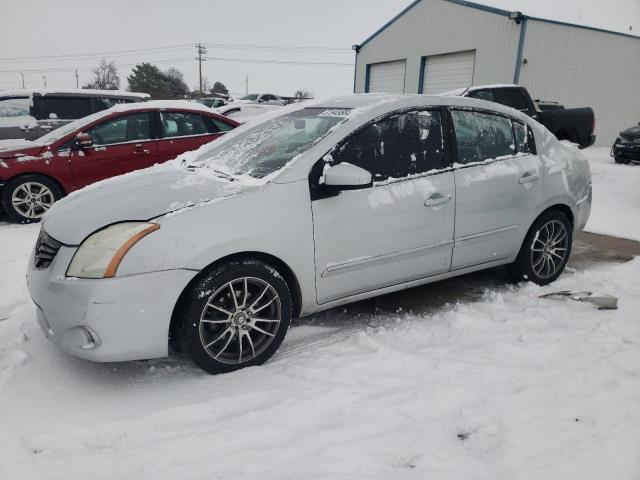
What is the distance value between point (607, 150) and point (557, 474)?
1945 cm

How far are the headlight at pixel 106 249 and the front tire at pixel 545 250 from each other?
3.00 m

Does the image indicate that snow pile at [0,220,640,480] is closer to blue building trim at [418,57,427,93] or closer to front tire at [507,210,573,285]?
front tire at [507,210,573,285]

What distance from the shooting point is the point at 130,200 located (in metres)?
2.72

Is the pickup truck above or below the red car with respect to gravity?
above

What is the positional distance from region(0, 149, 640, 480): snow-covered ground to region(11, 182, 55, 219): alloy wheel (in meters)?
3.34

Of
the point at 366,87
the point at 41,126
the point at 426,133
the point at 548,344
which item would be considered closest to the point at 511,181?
the point at 426,133

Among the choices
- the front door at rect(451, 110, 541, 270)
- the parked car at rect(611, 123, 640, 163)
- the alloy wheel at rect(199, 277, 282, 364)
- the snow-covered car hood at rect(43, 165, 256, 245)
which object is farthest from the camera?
the parked car at rect(611, 123, 640, 163)

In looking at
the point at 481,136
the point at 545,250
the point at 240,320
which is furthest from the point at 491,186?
the point at 240,320

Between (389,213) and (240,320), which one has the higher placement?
(389,213)

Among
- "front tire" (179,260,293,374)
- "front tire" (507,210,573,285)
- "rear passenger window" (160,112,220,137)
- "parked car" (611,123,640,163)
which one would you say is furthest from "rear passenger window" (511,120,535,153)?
"parked car" (611,123,640,163)

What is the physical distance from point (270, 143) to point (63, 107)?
7.69m

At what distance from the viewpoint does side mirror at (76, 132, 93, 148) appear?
6.24 m

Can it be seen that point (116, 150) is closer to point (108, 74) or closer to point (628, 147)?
point (628, 147)

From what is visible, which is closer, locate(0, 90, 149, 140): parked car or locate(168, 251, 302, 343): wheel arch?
locate(168, 251, 302, 343): wheel arch
